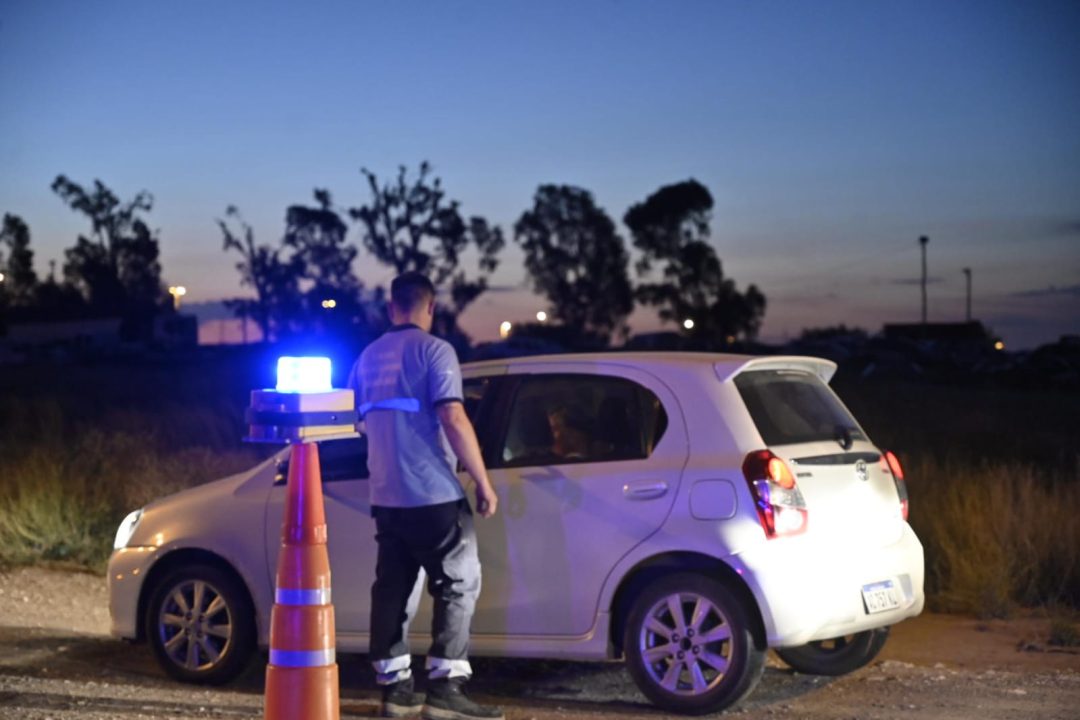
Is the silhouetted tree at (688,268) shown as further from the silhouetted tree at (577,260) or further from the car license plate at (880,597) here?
the car license plate at (880,597)

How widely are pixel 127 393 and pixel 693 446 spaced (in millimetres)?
33124

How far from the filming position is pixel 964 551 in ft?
35.1

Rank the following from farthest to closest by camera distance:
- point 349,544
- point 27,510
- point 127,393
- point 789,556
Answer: point 127,393 < point 27,510 < point 349,544 < point 789,556

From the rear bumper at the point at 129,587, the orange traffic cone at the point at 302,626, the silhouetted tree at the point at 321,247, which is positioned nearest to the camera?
the orange traffic cone at the point at 302,626

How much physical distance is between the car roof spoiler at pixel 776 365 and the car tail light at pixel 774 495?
0.47 m

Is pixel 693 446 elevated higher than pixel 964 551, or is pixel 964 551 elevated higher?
pixel 693 446

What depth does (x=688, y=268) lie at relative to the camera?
61281 millimetres

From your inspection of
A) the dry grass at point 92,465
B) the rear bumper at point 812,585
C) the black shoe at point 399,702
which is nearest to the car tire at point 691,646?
the rear bumper at point 812,585

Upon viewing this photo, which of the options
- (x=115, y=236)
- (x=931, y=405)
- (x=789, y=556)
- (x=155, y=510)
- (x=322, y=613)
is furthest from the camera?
(x=115, y=236)

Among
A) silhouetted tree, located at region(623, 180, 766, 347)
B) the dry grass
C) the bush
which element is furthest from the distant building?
the bush

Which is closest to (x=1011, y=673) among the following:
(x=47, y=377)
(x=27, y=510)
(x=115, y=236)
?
(x=27, y=510)

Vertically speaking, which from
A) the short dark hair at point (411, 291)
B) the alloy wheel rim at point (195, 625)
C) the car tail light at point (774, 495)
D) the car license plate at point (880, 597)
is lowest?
the alloy wheel rim at point (195, 625)

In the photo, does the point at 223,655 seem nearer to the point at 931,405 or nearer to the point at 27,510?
the point at 27,510

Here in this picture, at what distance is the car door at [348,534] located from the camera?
287 inches
